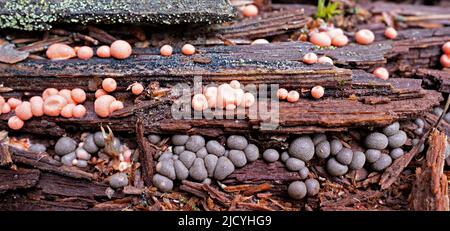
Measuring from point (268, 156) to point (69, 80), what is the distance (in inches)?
81.8

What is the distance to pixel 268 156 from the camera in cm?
406

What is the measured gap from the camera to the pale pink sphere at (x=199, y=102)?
3.97 m

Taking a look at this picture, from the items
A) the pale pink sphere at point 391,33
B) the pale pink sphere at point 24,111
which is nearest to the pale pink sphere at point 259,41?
the pale pink sphere at point 391,33

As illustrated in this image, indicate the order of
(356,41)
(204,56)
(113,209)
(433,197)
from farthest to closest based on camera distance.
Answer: (356,41)
(204,56)
(113,209)
(433,197)

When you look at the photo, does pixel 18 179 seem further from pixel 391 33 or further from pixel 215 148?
pixel 391 33

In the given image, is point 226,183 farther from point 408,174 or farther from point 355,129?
point 408,174

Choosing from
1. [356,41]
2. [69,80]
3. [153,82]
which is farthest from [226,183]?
[356,41]

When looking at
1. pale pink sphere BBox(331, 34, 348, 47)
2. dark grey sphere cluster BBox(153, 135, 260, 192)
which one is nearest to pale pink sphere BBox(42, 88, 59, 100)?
dark grey sphere cluster BBox(153, 135, 260, 192)

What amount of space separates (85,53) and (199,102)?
4.23 ft

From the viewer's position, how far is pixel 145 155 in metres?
4.09

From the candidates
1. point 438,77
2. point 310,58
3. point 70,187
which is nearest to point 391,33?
point 438,77

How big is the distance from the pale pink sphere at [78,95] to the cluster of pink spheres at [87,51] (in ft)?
1.18

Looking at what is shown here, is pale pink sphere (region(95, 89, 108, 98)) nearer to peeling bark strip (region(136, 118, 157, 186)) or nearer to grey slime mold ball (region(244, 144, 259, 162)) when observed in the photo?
peeling bark strip (region(136, 118, 157, 186))
